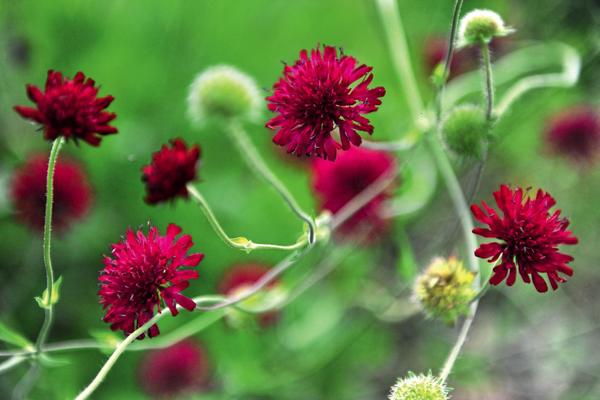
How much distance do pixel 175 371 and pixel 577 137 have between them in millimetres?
1062

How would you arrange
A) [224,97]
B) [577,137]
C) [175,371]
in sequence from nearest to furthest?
[224,97] < [175,371] < [577,137]

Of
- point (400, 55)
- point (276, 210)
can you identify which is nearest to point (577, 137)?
point (400, 55)

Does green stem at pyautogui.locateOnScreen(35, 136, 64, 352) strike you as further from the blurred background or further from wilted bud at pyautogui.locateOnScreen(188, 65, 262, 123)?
the blurred background

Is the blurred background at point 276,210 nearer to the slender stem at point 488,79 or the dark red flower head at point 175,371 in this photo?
the dark red flower head at point 175,371

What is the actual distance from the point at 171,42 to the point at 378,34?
61 centimetres

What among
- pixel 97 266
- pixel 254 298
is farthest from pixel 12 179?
pixel 254 298

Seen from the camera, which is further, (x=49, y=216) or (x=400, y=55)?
(x=400, y=55)

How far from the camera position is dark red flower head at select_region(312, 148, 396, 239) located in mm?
1191

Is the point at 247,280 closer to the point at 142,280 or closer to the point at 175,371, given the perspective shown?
the point at 175,371

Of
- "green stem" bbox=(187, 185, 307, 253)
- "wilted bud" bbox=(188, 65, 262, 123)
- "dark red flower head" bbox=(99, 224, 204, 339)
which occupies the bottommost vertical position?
"dark red flower head" bbox=(99, 224, 204, 339)

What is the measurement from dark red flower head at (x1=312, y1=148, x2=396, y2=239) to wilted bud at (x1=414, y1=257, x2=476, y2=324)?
38cm

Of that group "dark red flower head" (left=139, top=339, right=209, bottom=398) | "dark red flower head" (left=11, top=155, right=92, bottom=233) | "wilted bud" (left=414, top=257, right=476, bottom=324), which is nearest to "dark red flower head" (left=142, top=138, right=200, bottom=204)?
"wilted bud" (left=414, top=257, right=476, bottom=324)

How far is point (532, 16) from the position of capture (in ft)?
6.01

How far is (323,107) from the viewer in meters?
0.72
